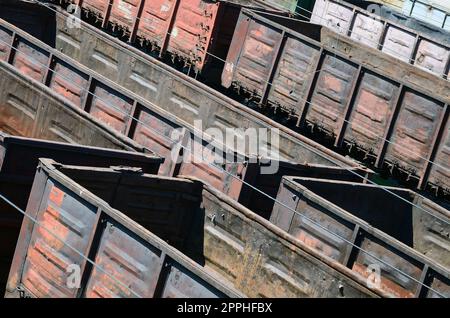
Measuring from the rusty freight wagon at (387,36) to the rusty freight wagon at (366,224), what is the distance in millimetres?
9541

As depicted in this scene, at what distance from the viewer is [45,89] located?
1364cm

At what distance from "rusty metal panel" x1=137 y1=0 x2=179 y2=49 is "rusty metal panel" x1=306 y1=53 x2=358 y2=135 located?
4156mm

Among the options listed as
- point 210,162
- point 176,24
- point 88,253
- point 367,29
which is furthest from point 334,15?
point 88,253

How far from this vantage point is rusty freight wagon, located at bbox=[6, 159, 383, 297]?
9.50 meters

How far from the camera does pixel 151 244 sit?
9352 mm

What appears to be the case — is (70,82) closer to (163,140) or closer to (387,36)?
(163,140)

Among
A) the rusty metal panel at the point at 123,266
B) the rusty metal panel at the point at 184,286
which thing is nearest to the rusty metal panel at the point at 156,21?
the rusty metal panel at the point at 123,266

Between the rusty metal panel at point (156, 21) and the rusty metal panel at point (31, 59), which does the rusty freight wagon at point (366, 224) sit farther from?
the rusty metal panel at point (156, 21)

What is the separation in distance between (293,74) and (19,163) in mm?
8433

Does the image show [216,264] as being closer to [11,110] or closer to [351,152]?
[11,110]

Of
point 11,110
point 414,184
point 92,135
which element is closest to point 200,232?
point 92,135

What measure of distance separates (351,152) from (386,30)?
7964 millimetres

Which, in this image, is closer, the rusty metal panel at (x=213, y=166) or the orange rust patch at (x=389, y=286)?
the orange rust patch at (x=389, y=286)

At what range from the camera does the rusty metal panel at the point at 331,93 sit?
17.5 metres
